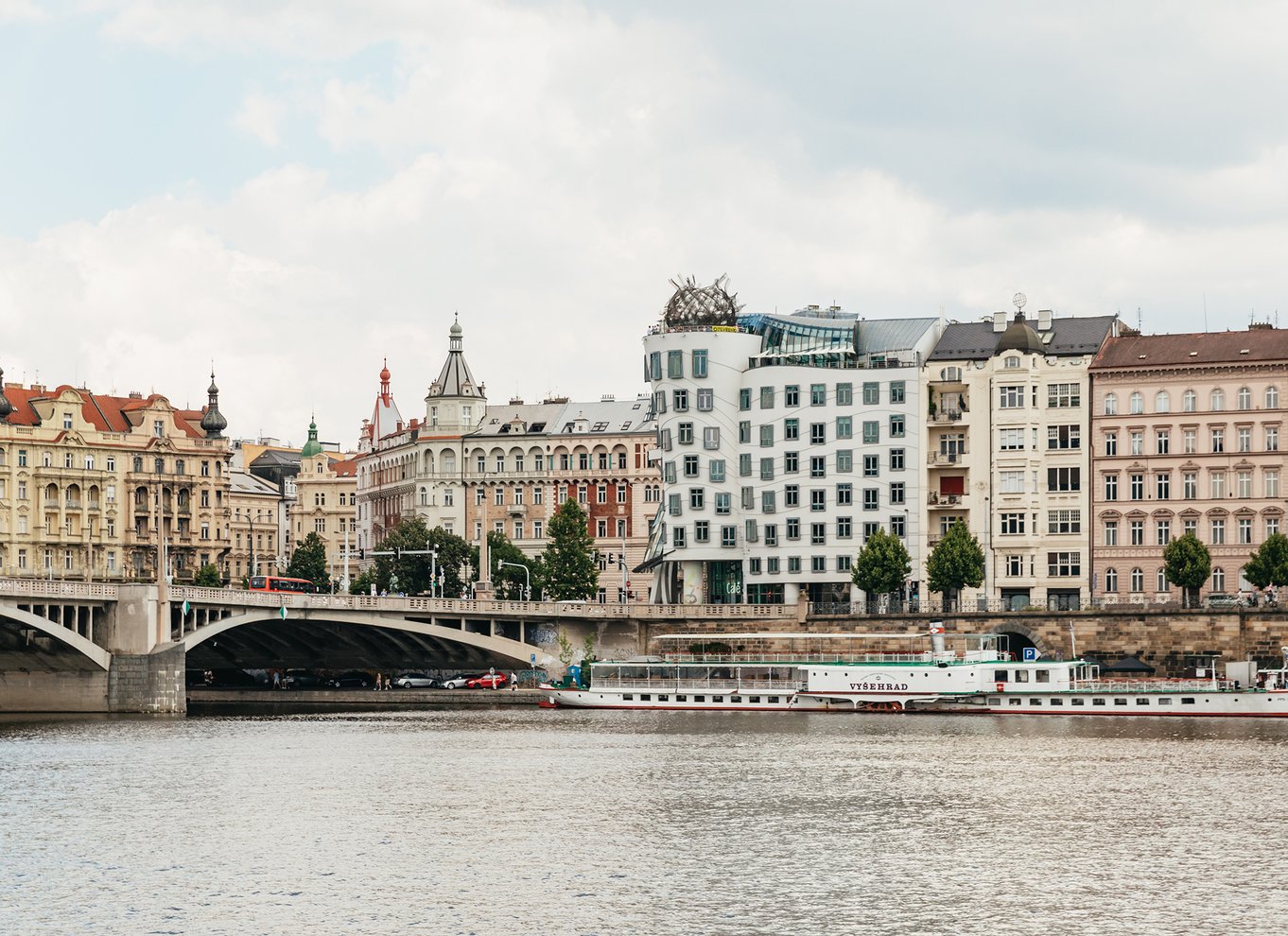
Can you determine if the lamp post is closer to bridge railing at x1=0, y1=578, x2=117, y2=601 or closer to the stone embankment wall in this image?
the stone embankment wall

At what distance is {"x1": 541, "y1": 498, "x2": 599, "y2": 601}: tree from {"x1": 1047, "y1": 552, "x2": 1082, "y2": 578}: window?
122ft

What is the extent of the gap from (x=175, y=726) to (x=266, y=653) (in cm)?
3484

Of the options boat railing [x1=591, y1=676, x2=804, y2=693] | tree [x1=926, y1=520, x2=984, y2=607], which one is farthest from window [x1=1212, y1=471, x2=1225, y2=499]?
boat railing [x1=591, y1=676, x2=804, y2=693]

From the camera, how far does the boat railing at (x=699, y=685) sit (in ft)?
449

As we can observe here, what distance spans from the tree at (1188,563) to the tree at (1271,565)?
264cm

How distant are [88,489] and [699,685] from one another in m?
71.2

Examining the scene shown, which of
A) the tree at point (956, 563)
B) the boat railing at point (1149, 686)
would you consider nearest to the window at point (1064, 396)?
the tree at point (956, 563)

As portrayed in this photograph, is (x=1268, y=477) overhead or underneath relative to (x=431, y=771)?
overhead

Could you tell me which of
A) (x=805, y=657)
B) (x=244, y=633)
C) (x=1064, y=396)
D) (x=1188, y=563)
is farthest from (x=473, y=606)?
(x=1188, y=563)

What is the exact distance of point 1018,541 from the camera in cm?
15188

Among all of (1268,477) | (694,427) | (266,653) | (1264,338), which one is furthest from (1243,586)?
(266,653)

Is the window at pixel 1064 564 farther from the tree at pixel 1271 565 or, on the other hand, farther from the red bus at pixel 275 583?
the red bus at pixel 275 583

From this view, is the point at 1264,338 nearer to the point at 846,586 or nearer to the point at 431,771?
the point at 846,586

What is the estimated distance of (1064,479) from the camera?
151 metres
